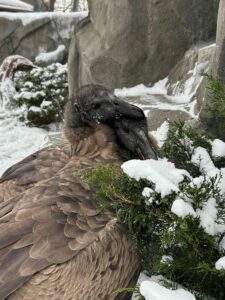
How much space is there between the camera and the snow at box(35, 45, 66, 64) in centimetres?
1074

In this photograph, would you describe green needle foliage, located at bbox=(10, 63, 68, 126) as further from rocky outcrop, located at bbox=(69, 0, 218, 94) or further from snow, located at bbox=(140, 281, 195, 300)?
snow, located at bbox=(140, 281, 195, 300)

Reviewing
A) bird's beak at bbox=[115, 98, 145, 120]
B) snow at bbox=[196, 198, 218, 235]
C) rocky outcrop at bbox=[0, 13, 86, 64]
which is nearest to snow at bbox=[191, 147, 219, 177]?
snow at bbox=[196, 198, 218, 235]

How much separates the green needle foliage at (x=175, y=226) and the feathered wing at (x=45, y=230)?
0.87 ft

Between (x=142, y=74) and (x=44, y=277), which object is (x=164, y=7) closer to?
(x=142, y=74)

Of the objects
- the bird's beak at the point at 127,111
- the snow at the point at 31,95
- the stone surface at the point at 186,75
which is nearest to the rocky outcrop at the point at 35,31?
the snow at the point at 31,95

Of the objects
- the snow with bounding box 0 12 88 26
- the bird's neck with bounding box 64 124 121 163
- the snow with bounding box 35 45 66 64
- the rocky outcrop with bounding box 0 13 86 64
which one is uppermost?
the bird's neck with bounding box 64 124 121 163

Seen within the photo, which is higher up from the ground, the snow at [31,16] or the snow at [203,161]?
the snow at [203,161]

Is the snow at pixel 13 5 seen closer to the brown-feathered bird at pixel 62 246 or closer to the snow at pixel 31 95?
the snow at pixel 31 95

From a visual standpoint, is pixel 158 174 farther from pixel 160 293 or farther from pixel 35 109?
pixel 35 109

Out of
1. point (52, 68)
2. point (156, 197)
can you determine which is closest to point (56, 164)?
point (156, 197)

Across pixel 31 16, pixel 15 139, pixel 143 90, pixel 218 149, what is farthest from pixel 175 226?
pixel 31 16

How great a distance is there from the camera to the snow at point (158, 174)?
1.61 meters

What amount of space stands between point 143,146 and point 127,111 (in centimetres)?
19

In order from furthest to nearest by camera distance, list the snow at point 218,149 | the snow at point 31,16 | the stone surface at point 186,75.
→ the snow at point 31,16, the stone surface at point 186,75, the snow at point 218,149
